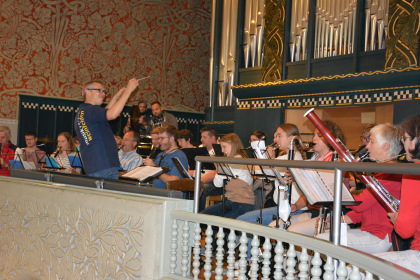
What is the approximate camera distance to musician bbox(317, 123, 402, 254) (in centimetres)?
312

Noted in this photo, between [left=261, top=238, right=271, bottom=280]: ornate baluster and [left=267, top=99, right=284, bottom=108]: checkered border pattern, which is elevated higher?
[left=267, top=99, right=284, bottom=108]: checkered border pattern

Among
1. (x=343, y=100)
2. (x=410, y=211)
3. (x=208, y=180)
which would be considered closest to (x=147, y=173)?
(x=410, y=211)

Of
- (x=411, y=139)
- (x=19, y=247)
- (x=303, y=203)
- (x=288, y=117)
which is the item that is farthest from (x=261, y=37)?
(x=411, y=139)

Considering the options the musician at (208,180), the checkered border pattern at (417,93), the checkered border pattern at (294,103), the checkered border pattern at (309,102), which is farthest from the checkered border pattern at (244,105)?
the checkered border pattern at (417,93)

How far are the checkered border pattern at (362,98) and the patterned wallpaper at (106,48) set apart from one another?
17.0 feet

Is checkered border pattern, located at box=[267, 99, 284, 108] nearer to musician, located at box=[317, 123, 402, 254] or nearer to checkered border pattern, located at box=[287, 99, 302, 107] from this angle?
checkered border pattern, located at box=[287, 99, 302, 107]

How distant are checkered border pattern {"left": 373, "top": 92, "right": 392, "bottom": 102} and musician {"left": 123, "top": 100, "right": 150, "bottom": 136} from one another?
4541 mm

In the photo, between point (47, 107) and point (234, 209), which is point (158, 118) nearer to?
point (47, 107)

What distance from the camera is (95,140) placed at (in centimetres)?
441

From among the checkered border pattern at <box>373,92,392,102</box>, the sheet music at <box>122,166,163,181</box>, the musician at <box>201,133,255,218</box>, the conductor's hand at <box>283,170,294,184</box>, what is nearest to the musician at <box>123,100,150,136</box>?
the checkered border pattern at <box>373,92,392,102</box>

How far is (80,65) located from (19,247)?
22.5 ft

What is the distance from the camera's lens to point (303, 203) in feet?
14.0

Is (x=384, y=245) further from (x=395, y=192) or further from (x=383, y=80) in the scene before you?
(x=383, y=80)

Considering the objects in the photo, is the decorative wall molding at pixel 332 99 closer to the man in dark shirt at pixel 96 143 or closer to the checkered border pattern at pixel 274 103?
the checkered border pattern at pixel 274 103
